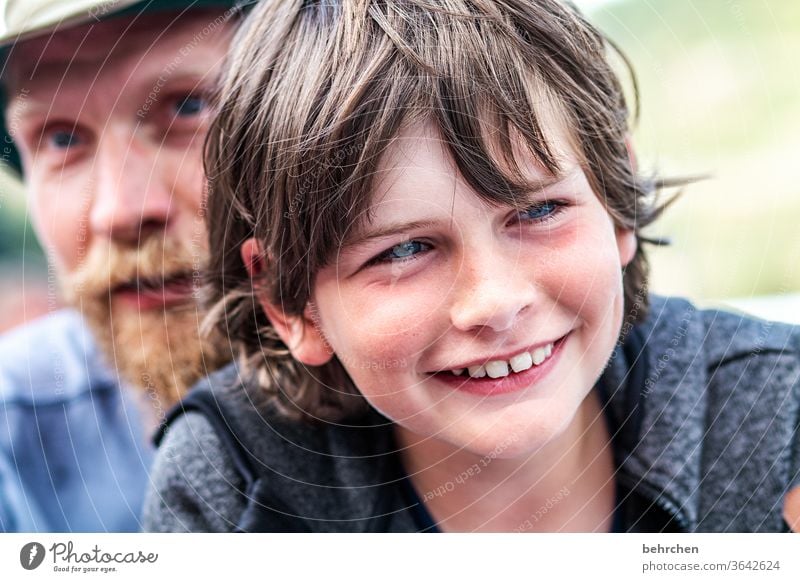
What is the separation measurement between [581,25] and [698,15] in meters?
0.14

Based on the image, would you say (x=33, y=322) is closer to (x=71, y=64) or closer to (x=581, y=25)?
(x=71, y=64)

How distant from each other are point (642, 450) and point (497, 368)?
6.2 inches

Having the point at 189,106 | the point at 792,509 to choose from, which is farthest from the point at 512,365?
the point at 189,106

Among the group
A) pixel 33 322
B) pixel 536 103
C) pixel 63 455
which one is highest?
pixel 536 103

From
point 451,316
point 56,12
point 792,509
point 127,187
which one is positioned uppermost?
point 56,12

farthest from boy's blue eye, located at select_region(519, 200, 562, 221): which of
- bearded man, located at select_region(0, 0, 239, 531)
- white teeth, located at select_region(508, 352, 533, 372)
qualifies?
bearded man, located at select_region(0, 0, 239, 531)

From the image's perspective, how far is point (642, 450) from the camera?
634mm

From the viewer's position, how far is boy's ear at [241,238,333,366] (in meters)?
0.61

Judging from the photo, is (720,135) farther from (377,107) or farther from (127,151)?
(127,151)

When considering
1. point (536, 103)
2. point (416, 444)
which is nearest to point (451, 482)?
point (416, 444)

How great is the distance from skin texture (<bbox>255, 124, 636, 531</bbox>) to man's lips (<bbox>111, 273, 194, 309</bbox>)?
0.12 meters

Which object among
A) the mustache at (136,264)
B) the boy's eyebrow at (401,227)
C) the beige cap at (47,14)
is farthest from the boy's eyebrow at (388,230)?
the beige cap at (47,14)

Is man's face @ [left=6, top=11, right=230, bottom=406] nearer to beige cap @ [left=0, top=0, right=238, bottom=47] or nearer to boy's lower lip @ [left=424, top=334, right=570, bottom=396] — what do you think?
beige cap @ [left=0, top=0, right=238, bottom=47]

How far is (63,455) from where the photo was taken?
757mm
